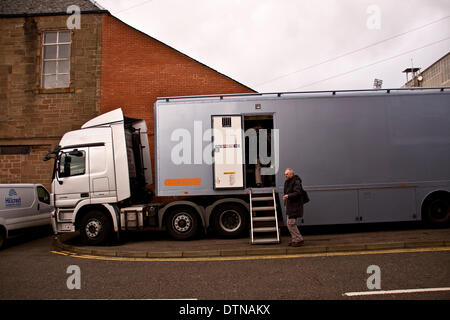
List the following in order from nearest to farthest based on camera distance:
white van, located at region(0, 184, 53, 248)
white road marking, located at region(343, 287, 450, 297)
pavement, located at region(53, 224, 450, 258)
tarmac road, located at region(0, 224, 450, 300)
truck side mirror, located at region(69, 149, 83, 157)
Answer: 1. white road marking, located at region(343, 287, 450, 297)
2. tarmac road, located at region(0, 224, 450, 300)
3. pavement, located at region(53, 224, 450, 258)
4. truck side mirror, located at region(69, 149, 83, 157)
5. white van, located at region(0, 184, 53, 248)

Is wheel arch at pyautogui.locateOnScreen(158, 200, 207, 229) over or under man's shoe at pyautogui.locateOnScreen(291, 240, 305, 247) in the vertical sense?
over

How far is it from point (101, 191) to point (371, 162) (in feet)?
22.8

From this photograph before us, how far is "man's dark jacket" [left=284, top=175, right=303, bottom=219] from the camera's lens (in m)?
6.82

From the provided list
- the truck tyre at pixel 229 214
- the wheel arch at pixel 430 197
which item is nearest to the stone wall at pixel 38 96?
the truck tyre at pixel 229 214

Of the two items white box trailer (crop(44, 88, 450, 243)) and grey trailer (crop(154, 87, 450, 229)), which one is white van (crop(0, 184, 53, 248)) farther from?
grey trailer (crop(154, 87, 450, 229))

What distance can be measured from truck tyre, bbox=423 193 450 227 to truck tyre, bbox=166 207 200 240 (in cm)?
590

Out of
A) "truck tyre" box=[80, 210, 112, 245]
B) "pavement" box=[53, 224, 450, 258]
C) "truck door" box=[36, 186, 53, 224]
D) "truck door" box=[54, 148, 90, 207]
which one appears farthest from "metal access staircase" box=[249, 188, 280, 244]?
"truck door" box=[36, 186, 53, 224]

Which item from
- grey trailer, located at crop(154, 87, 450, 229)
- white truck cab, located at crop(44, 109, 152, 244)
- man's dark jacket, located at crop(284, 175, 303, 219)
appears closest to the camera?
man's dark jacket, located at crop(284, 175, 303, 219)

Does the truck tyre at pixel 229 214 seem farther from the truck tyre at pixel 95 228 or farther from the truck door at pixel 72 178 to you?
the truck door at pixel 72 178

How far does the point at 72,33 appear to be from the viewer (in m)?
13.8

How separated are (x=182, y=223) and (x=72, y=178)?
3.09 meters

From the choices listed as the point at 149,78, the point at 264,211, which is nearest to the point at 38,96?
the point at 149,78

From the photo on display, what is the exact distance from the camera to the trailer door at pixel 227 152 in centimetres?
808
